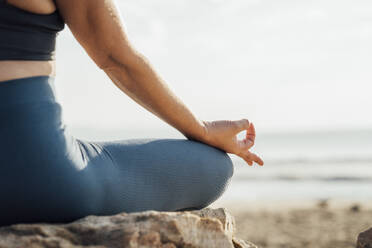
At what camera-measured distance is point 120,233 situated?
154cm

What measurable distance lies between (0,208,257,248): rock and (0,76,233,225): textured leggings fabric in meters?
0.07

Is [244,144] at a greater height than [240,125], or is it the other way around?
[240,125]

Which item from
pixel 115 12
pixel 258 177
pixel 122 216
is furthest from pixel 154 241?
pixel 258 177

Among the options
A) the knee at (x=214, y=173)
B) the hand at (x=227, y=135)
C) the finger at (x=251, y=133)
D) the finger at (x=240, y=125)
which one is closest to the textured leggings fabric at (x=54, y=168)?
the knee at (x=214, y=173)

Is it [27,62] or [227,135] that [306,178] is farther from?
[27,62]

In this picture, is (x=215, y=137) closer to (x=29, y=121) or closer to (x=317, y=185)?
(x=29, y=121)

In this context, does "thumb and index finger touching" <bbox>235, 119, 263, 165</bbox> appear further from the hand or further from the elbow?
the elbow

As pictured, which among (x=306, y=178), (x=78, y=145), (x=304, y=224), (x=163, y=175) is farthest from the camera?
(x=306, y=178)

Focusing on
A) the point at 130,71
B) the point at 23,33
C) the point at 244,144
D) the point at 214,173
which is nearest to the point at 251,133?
the point at 244,144

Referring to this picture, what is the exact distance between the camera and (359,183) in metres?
13.3

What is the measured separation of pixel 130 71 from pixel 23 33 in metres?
0.47

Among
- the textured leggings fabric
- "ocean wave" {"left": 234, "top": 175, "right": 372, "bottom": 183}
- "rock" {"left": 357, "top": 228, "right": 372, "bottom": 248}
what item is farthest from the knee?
"ocean wave" {"left": 234, "top": 175, "right": 372, "bottom": 183}

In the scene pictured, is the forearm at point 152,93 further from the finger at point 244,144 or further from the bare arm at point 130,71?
the finger at point 244,144

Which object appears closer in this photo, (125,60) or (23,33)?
(23,33)
